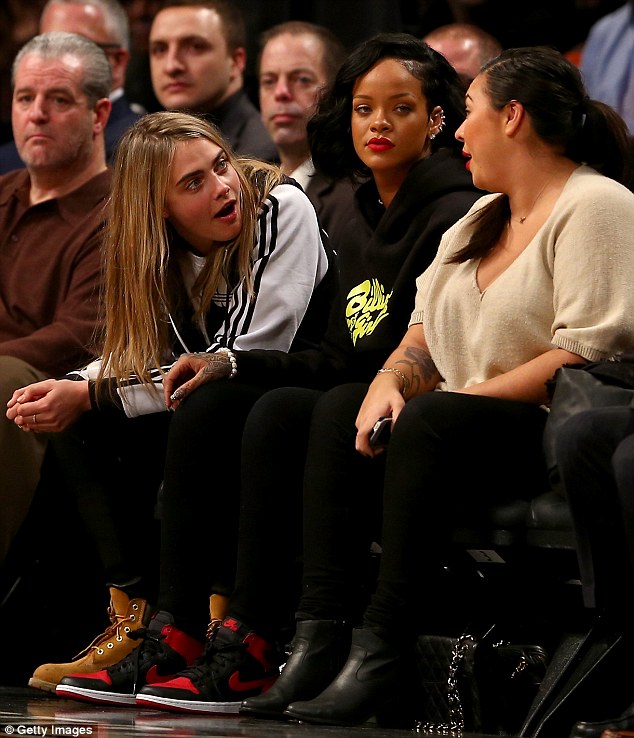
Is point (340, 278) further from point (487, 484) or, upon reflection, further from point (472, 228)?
point (487, 484)

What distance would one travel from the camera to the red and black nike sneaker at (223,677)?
2438mm

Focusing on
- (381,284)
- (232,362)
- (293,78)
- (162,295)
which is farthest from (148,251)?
(293,78)

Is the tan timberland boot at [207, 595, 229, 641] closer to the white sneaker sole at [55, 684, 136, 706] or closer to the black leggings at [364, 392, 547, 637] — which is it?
the white sneaker sole at [55, 684, 136, 706]

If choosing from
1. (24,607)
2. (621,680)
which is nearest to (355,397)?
(621,680)

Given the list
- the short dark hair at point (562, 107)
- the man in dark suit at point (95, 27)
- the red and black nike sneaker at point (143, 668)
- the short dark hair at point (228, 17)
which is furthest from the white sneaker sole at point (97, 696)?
the short dark hair at point (228, 17)

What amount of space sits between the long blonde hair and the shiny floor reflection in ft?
2.40

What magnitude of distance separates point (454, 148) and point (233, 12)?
2225 mm

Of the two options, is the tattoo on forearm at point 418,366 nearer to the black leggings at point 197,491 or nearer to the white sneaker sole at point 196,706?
the black leggings at point 197,491

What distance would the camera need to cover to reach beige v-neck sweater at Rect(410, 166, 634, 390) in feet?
7.39

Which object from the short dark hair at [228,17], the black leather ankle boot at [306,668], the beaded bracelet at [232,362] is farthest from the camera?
the short dark hair at [228,17]

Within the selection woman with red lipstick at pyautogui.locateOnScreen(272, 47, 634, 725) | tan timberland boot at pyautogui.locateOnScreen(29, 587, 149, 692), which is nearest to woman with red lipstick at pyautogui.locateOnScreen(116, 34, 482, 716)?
woman with red lipstick at pyautogui.locateOnScreen(272, 47, 634, 725)

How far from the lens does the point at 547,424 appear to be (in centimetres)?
220

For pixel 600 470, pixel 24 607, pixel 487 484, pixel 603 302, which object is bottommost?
pixel 24 607

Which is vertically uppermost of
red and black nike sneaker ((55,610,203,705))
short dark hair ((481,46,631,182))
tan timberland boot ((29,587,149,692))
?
short dark hair ((481,46,631,182))
